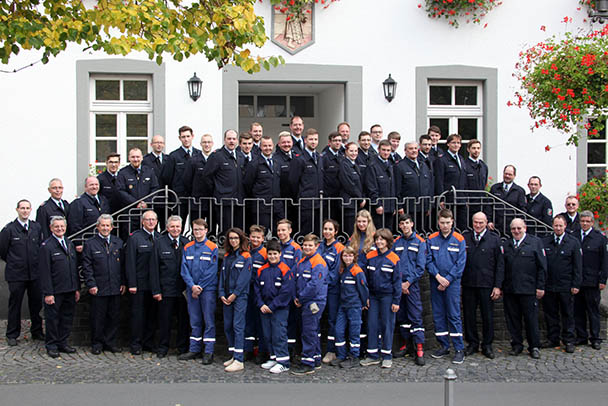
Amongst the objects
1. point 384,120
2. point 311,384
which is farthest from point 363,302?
point 384,120

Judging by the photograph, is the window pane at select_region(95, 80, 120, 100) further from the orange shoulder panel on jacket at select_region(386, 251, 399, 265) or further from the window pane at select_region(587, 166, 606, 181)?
the window pane at select_region(587, 166, 606, 181)

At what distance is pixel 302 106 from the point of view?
48.3 ft

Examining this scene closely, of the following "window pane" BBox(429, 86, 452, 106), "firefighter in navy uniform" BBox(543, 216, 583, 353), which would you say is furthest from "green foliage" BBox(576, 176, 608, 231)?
"firefighter in navy uniform" BBox(543, 216, 583, 353)

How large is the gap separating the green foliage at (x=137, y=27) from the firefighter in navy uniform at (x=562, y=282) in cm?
451

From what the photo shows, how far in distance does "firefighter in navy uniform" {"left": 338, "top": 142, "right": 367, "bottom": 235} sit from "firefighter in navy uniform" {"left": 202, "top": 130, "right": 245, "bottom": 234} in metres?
1.31

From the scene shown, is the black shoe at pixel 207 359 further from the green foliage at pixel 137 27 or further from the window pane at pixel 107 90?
the window pane at pixel 107 90

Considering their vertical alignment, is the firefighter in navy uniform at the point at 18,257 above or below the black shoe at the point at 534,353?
above

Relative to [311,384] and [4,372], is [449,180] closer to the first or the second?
[311,384]

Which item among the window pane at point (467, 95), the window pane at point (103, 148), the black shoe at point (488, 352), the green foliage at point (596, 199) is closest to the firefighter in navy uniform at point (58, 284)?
→ the window pane at point (103, 148)

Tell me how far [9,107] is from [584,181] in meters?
9.72

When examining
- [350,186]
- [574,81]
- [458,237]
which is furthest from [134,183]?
[574,81]

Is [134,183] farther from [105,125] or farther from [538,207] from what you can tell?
[538,207]

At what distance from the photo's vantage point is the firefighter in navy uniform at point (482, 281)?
930cm

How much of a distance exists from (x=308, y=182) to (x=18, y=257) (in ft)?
12.7
